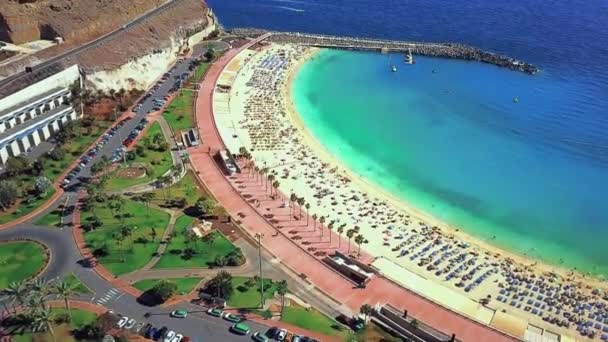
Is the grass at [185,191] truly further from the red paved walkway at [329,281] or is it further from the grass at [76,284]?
the grass at [76,284]

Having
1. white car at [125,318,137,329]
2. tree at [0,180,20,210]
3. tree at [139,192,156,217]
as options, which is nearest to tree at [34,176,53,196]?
tree at [0,180,20,210]

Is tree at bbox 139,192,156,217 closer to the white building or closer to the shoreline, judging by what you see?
the white building

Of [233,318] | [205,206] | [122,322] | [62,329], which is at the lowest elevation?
[62,329]

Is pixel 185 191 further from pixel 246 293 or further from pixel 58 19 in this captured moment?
pixel 58 19

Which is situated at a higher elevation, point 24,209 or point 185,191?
point 185,191

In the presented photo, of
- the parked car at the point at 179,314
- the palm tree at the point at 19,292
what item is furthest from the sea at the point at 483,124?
the palm tree at the point at 19,292

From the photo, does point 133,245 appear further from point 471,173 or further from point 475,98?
point 475,98

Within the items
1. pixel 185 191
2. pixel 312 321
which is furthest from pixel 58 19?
pixel 312 321
